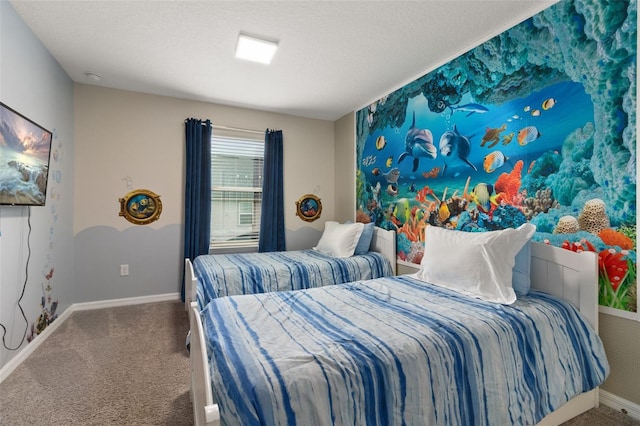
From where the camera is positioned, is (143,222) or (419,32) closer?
(419,32)

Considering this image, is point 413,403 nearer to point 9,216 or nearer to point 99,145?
point 9,216

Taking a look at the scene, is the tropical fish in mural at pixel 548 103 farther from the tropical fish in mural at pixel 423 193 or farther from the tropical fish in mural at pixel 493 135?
the tropical fish in mural at pixel 423 193

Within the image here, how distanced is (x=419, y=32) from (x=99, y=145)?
3.33 meters

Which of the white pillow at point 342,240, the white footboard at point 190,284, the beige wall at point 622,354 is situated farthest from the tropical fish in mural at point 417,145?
the white footboard at point 190,284

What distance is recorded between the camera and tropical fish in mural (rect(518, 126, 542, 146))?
78.4 inches

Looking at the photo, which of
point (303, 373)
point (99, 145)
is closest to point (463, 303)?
point (303, 373)

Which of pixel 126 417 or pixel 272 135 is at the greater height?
pixel 272 135

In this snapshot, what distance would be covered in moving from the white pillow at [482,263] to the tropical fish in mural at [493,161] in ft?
1.66

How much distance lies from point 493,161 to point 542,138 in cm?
35

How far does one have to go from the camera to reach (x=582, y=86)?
1.76 metres

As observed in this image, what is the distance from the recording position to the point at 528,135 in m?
2.03

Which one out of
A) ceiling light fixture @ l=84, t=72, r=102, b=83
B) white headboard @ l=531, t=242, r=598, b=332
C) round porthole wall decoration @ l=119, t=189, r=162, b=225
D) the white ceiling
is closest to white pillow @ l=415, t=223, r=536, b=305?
white headboard @ l=531, t=242, r=598, b=332

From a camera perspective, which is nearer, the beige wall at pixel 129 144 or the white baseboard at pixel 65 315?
the white baseboard at pixel 65 315

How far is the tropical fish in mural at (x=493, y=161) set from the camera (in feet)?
7.18
